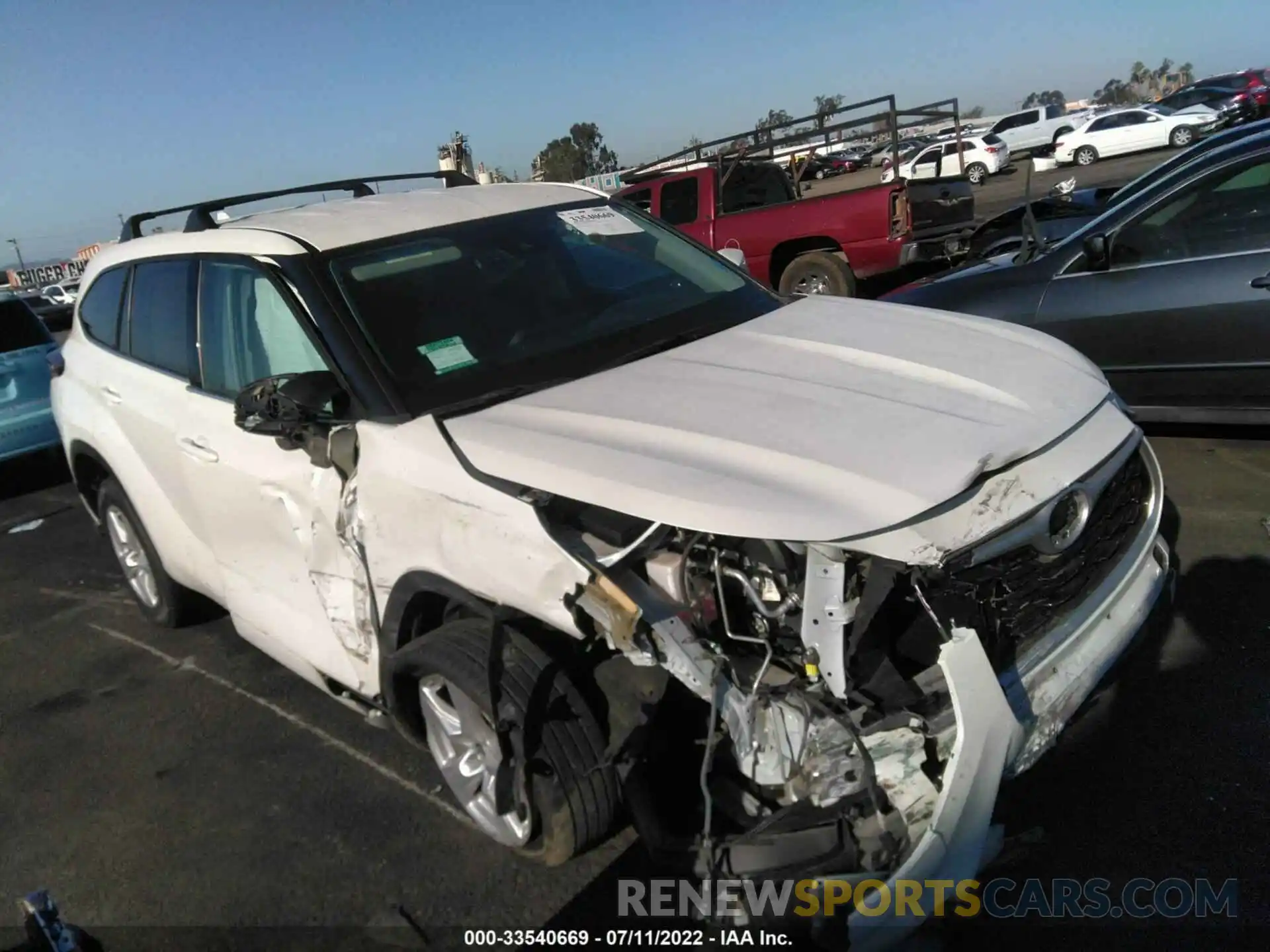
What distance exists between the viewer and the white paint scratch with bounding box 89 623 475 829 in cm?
327

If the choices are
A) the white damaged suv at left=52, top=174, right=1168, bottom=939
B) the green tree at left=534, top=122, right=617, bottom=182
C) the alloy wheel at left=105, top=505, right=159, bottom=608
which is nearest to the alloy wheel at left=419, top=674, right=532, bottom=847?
the white damaged suv at left=52, top=174, right=1168, bottom=939

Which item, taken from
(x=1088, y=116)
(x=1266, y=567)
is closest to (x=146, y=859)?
(x=1266, y=567)

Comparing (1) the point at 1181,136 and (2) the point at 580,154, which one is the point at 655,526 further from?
(2) the point at 580,154

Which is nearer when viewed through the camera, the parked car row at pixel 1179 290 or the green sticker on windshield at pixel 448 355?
→ the green sticker on windshield at pixel 448 355

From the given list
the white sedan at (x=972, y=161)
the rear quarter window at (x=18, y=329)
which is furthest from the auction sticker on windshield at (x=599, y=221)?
the white sedan at (x=972, y=161)

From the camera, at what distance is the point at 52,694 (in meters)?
4.46

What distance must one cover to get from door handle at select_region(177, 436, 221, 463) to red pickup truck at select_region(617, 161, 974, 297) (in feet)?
21.5

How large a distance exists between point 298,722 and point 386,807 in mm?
838

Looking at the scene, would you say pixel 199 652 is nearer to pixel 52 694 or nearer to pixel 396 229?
pixel 52 694

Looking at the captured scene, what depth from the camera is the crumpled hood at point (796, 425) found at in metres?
2.17

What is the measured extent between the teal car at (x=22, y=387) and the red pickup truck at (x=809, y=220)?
20.9 feet

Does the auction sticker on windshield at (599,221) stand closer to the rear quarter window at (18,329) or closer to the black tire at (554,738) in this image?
the black tire at (554,738)

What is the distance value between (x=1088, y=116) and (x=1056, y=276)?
30.4 meters
